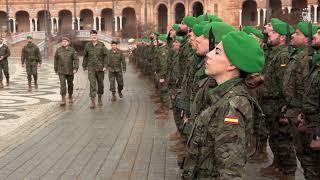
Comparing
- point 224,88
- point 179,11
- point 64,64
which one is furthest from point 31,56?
point 179,11

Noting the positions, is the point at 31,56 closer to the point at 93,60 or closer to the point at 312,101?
the point at 93,60

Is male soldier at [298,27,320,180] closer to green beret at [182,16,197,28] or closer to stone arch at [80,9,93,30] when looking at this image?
green beret at [182,16,197,28]

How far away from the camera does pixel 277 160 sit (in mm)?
7332

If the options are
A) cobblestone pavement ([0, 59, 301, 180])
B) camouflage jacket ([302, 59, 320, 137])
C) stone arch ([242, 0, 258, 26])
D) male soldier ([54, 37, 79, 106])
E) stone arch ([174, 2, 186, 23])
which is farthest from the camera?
stone arch ([174, 2, 186, 23])

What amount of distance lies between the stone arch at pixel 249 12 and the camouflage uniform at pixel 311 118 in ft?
204

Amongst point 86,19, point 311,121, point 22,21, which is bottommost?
point 311,121

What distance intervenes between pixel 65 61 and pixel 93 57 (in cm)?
86

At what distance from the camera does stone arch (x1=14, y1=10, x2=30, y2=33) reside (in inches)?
3231

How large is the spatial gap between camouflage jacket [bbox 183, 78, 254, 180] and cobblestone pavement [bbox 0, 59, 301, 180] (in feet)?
12.9

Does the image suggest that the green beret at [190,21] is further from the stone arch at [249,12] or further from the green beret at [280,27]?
the stone arch at [249,12]

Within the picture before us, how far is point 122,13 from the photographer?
7794cm

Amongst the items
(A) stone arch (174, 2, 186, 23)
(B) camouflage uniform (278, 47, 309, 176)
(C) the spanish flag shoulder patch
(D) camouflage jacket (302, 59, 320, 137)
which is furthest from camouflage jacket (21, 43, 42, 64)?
(A) stone arch (174, 2, 186, 23)

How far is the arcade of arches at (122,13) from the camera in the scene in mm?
65562

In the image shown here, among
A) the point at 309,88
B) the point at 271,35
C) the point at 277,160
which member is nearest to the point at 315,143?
the point at 309,88
